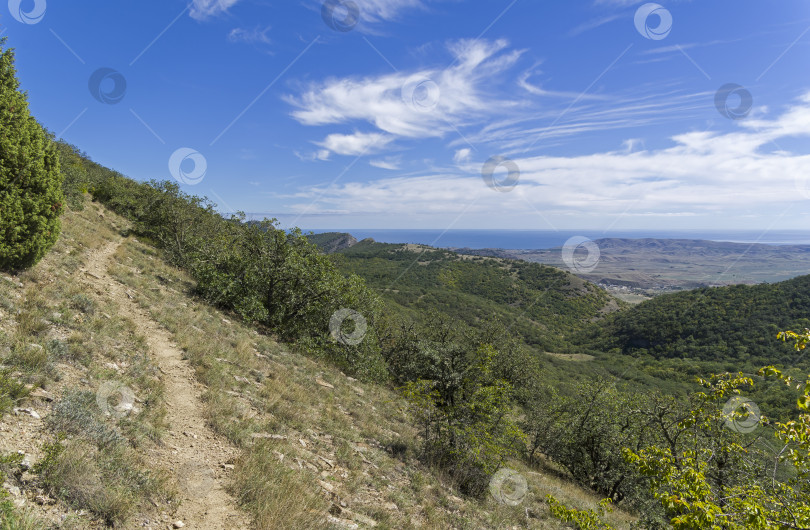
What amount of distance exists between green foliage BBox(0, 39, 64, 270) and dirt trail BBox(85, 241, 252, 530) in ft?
11.4

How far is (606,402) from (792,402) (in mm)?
58418

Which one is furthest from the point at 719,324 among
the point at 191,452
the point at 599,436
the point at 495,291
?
the point at 191,452

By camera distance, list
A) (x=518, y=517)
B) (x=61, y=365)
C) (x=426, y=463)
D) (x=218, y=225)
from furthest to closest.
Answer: (x=218, y=225)
(x=426, y=463)
(x=518, y=517)
(x=61, y=365)

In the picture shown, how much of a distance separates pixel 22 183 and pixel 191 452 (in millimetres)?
10446

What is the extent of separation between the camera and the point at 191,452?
20.9ft

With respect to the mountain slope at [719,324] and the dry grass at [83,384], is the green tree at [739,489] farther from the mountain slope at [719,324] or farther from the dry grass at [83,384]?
the mountain slope at [719,324]

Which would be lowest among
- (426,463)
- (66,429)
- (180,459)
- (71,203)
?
(426,463)

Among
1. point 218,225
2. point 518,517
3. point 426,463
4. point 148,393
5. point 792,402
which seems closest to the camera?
point 148,393

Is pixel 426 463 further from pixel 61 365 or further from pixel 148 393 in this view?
pixel 61 365

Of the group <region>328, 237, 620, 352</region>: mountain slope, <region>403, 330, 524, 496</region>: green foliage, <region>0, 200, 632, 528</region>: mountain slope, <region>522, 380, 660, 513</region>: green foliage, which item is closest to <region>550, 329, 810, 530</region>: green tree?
<region>403, 330, 524, 496</region>: green foliage

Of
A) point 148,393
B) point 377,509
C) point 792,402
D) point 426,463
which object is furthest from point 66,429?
point 792,402

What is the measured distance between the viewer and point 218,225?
32.4m

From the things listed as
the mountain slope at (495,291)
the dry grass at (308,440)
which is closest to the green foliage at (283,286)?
the dry grass at (308,440)

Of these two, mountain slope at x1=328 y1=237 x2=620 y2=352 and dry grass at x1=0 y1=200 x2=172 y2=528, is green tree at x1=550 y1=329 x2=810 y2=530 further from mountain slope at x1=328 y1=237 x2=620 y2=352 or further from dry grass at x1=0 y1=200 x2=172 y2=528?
mountain slope at x1=328 y1=237 x2=620 y2=352
